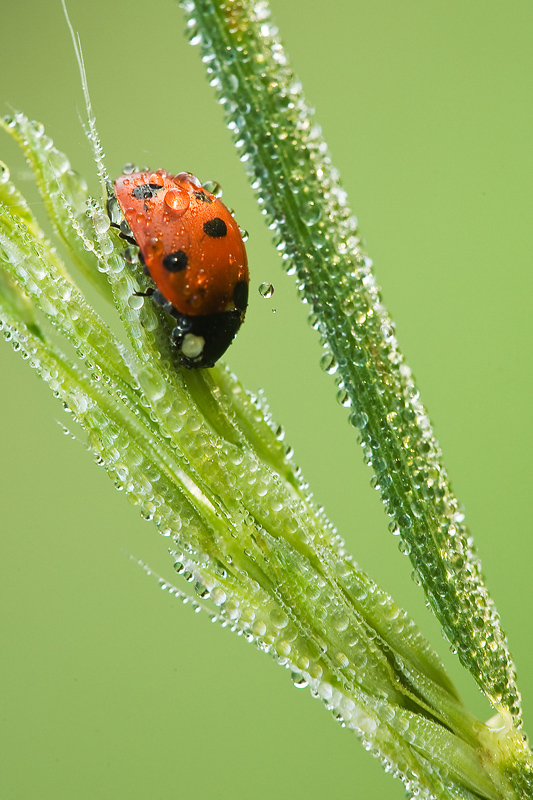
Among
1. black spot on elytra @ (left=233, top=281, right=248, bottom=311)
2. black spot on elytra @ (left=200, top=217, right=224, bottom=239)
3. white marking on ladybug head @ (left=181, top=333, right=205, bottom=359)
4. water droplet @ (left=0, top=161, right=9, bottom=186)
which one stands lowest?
water droplet @ (left=0, top=161, right=9, bottom=186)

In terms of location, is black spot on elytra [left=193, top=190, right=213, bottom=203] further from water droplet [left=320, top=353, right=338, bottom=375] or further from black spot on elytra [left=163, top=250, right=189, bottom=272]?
water droplet [left=320, top=353, right=338, bottom=375]

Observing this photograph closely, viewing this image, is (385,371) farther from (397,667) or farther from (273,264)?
(273,264)

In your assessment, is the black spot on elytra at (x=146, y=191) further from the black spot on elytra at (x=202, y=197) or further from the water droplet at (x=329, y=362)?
the water droplet at (x=329, y=362)

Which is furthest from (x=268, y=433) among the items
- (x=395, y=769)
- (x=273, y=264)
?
(x=273, y=264)

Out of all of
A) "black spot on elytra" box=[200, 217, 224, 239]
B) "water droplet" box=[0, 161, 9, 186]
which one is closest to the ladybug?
"black spot on elytra" box=[200, 217, 224, 239]

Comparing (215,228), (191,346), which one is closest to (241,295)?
(215,228)

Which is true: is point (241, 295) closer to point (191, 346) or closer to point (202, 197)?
point (202, 197)

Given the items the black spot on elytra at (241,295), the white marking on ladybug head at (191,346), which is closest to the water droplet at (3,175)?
the white marking on ladybug head at (191,346)
